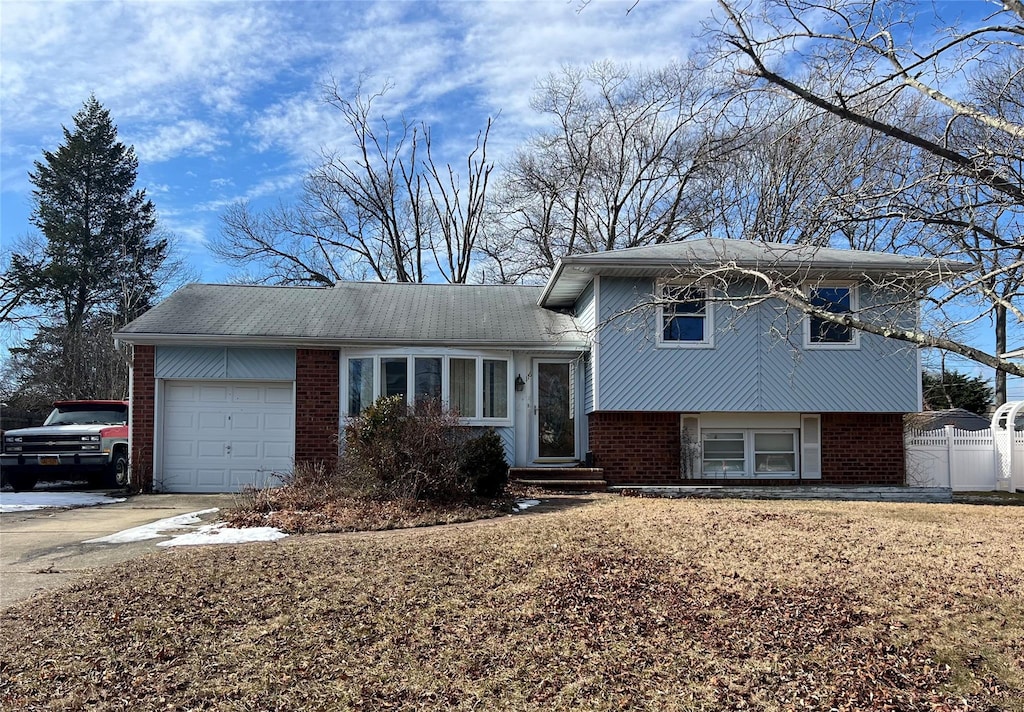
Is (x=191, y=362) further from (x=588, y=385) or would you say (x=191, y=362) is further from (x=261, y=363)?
(x=588, y=385)

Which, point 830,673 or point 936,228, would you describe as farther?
point 936,228

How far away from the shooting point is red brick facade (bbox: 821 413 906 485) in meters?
15.1

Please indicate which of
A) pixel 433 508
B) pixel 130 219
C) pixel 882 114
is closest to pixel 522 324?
pixel 433 508

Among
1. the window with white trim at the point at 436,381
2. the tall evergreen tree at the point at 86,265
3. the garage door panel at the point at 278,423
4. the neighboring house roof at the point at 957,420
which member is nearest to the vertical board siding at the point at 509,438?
the window with white trim at the point at 436,381

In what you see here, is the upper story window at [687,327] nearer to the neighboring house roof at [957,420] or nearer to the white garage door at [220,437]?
the white garage door at [220,437]

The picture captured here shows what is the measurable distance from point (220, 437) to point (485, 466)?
6253mm

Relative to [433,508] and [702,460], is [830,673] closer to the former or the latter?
[433,508]

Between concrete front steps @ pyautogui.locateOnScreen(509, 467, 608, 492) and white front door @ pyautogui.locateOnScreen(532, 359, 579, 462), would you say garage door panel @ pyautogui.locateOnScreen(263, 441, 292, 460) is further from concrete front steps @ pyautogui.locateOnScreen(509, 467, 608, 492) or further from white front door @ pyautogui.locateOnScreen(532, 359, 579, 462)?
white front door @ pyautogui.locateOnScreen(532, 359, 579, 462)

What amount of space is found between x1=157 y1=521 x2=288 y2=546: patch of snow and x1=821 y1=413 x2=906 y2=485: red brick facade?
33.8ft

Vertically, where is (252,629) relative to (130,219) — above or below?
below

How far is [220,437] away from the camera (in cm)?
1505

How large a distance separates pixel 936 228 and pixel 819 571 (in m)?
3.22

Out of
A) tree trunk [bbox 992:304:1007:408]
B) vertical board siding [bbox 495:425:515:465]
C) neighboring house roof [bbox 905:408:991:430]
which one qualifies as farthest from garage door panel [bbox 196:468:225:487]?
tree trunk [bbox 992:304:1007:408]

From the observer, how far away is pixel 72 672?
15.9ft
